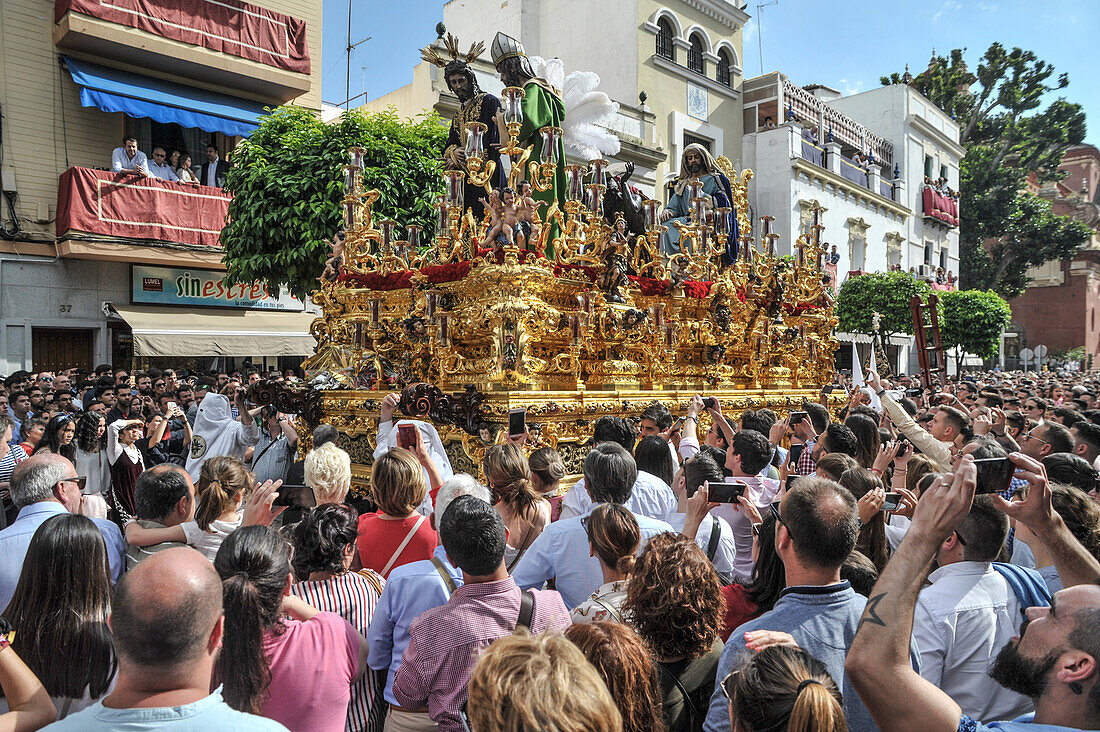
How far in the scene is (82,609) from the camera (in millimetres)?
2705

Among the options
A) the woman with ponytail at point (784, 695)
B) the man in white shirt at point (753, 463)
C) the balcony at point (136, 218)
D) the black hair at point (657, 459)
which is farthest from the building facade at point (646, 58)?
the woman with ponytail at point (784, 695)

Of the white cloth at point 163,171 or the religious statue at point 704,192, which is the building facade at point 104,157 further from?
the religious statue at point 704,192

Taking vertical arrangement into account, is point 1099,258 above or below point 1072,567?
above

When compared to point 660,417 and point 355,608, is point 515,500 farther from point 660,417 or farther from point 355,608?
point 660,417

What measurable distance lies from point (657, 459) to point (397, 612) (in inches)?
106

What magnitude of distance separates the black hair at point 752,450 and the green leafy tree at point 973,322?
26.6 m

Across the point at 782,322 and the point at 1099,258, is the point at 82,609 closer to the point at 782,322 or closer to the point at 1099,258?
the point at 782,322

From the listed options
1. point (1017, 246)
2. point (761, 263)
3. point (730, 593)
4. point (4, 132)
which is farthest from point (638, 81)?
point (1017, 246)

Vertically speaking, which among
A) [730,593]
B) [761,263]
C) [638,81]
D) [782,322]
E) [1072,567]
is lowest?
[730,593]

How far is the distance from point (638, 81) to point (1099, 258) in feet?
144

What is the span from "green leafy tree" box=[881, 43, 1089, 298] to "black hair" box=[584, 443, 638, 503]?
49.1 metres

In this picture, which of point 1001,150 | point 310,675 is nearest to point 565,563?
point 310,675

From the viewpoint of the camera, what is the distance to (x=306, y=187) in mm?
13516

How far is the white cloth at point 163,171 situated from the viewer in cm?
1742
